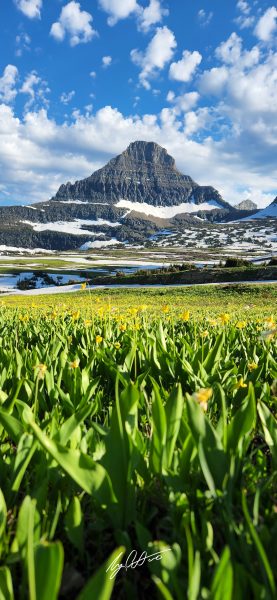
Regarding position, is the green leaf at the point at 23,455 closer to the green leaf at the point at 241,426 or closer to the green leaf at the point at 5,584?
the green leaf at the point at 5,584

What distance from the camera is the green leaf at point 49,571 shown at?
0.78m

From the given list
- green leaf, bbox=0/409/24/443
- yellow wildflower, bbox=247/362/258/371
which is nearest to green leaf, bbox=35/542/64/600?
green leaf, bbox=0/409/24/443

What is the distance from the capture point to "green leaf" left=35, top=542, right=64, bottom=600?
0.78 meters

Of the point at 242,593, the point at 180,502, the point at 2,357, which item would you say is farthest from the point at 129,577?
the point at 2,357

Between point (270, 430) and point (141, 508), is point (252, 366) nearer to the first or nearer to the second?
point (270, 430)

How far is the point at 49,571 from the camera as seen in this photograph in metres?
0.80

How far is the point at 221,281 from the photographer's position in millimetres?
39719

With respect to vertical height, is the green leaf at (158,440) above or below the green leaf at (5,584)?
above

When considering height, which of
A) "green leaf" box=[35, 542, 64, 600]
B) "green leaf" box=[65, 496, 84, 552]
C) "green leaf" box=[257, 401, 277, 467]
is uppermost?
"green leaf" box=[35, 542, 64, 600]

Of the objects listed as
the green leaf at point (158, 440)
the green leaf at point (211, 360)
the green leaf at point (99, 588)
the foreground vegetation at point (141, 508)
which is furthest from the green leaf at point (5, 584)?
the green leaf at point (211, 360)

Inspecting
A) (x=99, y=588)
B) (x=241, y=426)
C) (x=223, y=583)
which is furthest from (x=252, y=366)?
(x=99, y=588)

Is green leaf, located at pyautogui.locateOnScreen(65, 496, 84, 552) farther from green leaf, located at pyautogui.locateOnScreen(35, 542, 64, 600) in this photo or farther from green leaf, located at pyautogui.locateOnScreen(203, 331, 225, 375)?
green leaf, located at pyautogui.locateOnScreen(203, 331, 225, 375)

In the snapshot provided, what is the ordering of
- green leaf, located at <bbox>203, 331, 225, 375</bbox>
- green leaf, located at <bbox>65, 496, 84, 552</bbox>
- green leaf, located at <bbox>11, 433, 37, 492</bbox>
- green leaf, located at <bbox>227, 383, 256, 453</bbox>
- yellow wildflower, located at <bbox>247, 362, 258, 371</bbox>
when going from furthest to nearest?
green leaf, located at <bbox>203, 331, 225, 375</bbox> → yellow wildflower, located at <bbox>247, 362, 258, 371</bbox> → green leaf, located at <bbox>227, 383, 256, 453</bbox> → green leaf, located at <bbox>11, 433, 37, 492</bbox> → green leaf, located at <bbox>65, 496, 84, 552</bbox>

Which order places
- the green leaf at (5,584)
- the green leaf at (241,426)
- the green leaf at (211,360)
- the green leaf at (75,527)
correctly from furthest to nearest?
1. the green leaf at (211,360)
2. the green leaf at (241,426)
3. the green leaf at (75,527)
4. the green leaf at (5,584)
